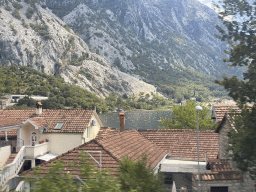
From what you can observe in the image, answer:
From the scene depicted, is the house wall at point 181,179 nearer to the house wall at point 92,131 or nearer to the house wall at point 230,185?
the house wall at point 230,185

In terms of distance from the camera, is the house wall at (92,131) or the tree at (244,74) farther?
the house wall at (92,131)

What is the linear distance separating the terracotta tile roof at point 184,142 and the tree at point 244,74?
10.2m

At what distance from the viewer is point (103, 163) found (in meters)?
13.8

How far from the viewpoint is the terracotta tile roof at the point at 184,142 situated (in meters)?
21.3

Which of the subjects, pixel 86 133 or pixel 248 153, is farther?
pixel 86 133

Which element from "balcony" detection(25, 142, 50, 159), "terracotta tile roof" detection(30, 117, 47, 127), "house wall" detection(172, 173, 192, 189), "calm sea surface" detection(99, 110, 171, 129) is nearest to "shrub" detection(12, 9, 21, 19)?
"calm sea surface" detection(99, 110, 171, 129)

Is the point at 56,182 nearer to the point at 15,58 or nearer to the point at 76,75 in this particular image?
the point at 15,58

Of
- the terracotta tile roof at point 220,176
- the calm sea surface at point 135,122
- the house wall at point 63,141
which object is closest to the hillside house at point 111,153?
the terracotta tile roof at point 220,176

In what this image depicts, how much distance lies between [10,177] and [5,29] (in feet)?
585

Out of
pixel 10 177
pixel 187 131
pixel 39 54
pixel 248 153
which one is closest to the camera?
pixel 248 153

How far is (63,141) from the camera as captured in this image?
28.5 metres

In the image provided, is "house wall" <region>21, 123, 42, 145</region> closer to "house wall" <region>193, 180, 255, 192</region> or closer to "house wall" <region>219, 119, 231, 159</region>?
"house wall" <region>219, 119, 231, 159</region>

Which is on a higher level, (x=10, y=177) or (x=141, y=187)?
(x=141, y=187)

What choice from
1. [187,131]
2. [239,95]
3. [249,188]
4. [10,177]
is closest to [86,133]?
[10,177]
